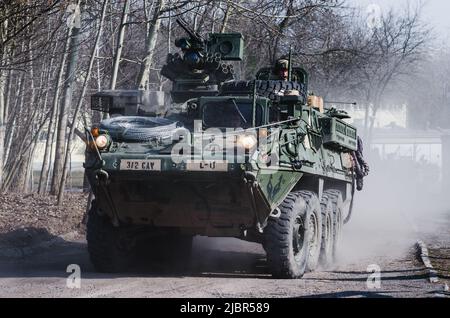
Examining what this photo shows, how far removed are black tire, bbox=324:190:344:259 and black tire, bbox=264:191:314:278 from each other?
250 centimetres

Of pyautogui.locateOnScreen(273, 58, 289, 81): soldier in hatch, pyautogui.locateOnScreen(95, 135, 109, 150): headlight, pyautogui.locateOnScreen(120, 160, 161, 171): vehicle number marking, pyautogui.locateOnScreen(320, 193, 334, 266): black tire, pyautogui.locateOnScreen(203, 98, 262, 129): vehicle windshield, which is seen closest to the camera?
pyautogui.locateOnScreen(120, 160, 161, 171): vehicle number marking

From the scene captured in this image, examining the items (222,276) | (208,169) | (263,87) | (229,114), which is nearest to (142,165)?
(208,169)

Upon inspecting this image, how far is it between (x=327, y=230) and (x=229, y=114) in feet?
8.92

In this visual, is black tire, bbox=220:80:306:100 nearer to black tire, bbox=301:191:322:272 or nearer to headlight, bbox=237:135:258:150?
black tire, bbox=301:191:322:272

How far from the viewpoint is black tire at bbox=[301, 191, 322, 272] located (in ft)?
34.7

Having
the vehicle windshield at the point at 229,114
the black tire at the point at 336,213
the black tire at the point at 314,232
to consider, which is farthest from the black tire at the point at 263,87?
the black tire at the point at 336,213

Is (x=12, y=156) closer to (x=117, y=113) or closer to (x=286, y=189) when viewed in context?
(x=117, y=113)

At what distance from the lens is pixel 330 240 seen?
1210cm

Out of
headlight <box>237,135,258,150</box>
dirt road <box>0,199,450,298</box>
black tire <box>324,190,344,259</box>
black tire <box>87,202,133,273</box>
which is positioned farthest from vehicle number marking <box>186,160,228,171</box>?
black tire <box>324,190,344,259</box>

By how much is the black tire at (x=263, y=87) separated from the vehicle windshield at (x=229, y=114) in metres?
0.45

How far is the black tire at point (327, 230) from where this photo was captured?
1160 cm

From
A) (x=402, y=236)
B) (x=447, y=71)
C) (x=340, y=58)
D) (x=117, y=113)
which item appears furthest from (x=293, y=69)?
(x=447, y=71)

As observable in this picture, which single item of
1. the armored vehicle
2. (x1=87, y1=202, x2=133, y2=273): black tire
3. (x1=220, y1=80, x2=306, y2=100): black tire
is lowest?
(x1=87, y1=202, x2=133, y2=273): black tire

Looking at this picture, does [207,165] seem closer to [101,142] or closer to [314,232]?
Answer: [101,142]
